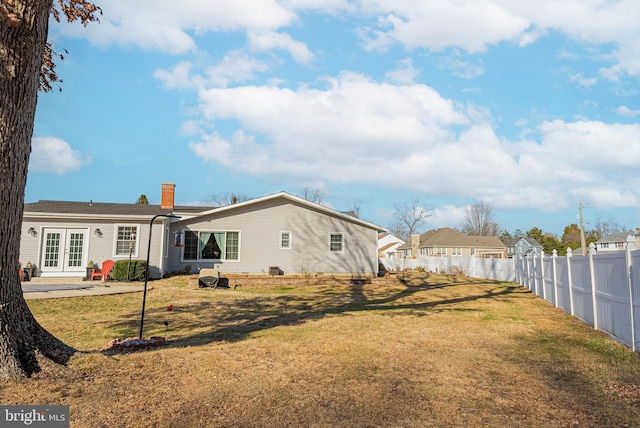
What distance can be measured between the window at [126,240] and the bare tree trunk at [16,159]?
45.1ft

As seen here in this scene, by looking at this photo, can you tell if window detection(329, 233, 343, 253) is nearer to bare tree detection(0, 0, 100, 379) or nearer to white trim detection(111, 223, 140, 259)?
white trim detection(111, 223, 140, 259)

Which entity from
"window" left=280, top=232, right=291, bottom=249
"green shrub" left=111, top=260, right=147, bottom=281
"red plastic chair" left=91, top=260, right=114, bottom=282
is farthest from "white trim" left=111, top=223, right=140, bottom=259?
Result: "window" left=280, top=232, right=291, bottom=249

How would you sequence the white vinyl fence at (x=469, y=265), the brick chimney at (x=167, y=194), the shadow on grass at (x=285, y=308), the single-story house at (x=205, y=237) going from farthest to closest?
the white vinyl fence at (x=469, y=265), the brick chimney at (x=167, y=194), the single-story house at (x=205, y=237), the shadow on grass at (x=285, y=308)

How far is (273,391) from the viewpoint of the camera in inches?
169

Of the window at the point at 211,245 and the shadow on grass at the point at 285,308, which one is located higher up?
the window at the point at 211,245

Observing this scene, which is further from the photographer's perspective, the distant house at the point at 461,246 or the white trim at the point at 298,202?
the distant house at the point at 461,246

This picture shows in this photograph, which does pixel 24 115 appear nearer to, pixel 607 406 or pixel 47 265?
pixel 607 406

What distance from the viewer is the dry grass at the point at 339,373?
3.68 m

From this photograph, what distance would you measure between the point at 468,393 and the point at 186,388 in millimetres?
3043

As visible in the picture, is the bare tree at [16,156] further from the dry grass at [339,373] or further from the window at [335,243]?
the window at [335,243]

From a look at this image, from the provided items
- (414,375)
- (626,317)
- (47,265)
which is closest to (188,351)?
(414,375)

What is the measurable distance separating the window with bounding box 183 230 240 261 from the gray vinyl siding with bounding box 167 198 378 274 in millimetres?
208

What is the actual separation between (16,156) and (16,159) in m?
0.03

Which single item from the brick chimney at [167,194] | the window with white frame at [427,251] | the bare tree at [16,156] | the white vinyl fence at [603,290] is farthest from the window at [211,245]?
the window with white frame at [427,251]
